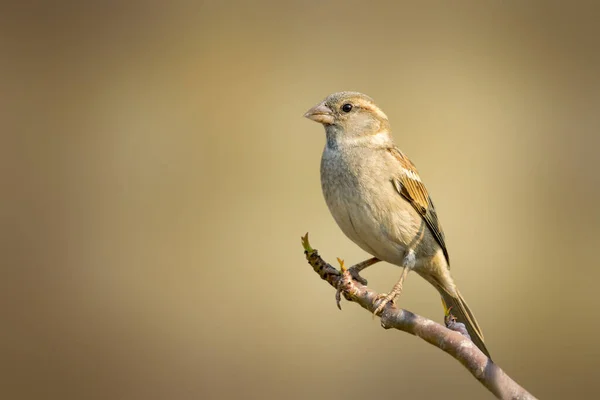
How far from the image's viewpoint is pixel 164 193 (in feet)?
20.5

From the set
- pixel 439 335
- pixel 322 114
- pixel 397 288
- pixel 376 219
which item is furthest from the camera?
pixel 322 114

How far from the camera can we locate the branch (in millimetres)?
1248

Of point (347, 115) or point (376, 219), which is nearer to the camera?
point (376, 219)

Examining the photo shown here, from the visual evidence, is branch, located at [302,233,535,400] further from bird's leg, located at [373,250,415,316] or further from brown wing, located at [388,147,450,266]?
brown wing, located at [388,147,450,266]

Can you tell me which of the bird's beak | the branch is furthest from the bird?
the branch

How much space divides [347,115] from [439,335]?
133 centimetres

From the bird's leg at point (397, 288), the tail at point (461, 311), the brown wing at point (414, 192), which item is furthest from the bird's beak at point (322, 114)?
the tail at point (461, 311)

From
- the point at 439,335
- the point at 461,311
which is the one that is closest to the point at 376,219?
the point at 461,311

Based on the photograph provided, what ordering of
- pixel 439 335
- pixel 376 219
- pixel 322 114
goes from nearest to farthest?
pixel 439 335 → pixel 376 219 → pixel 322 114

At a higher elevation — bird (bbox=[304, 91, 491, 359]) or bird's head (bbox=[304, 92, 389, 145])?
bird's head (bbox=[304, 92, 389, 145])

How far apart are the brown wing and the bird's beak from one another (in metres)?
0.25

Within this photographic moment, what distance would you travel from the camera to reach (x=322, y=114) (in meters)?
2.61

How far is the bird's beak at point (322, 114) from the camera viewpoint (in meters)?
2.58

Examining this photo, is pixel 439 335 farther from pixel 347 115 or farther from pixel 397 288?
pixel 347 115
